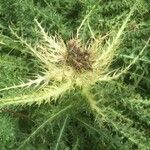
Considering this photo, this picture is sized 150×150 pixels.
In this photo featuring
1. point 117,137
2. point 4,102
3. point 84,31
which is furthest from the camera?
point 84,31

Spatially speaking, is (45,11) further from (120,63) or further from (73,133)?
(73,133)

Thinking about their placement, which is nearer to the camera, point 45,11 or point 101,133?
point 101,133

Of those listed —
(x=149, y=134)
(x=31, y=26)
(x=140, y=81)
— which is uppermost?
(x=31, y=26)

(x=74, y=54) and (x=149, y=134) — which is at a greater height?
(x=74, y=54)

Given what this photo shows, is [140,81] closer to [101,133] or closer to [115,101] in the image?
[115,101]

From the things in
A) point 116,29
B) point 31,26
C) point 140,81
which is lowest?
point 140,81

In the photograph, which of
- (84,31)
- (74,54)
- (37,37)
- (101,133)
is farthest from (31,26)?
(101,133)

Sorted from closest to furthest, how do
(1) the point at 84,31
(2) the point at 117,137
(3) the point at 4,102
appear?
1. (3) the point at 4,102
2. (2) the point at 117,137
3. (1) the point at 84,31

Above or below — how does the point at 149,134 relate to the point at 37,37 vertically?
below

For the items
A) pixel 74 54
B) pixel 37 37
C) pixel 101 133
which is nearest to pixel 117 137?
pixel 101 133
